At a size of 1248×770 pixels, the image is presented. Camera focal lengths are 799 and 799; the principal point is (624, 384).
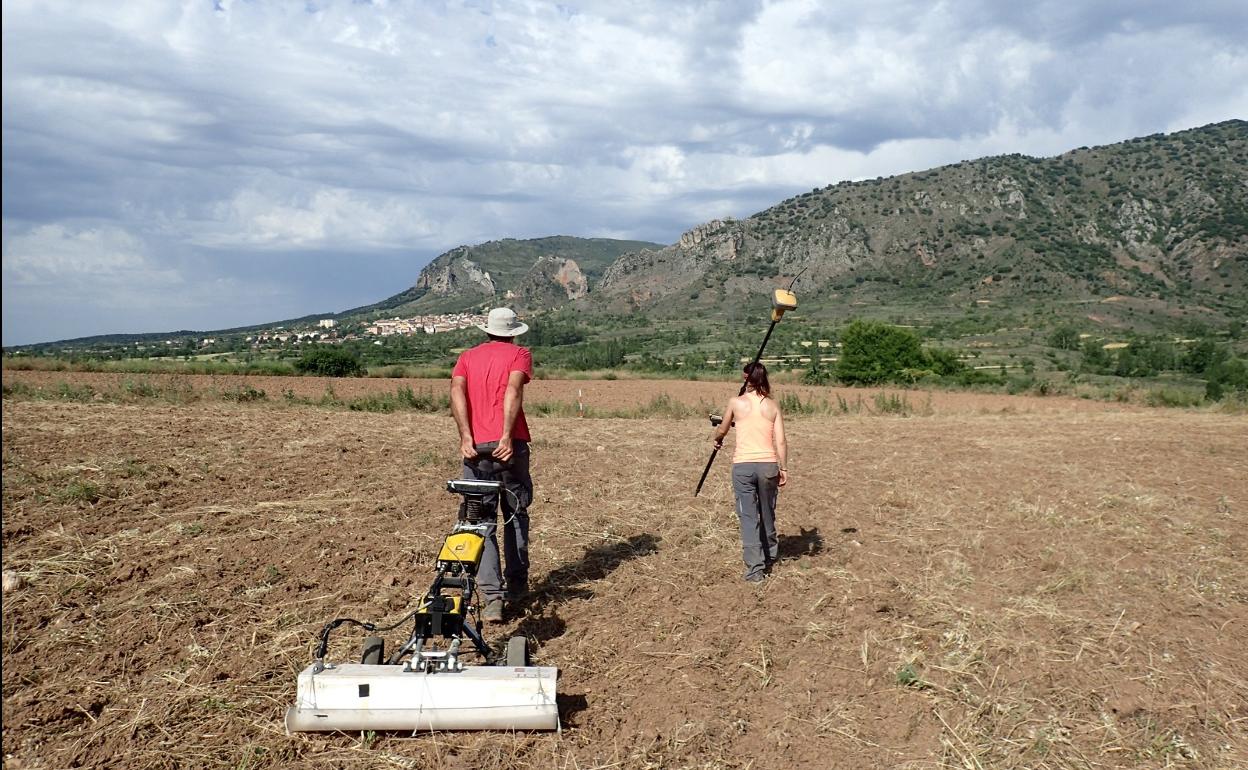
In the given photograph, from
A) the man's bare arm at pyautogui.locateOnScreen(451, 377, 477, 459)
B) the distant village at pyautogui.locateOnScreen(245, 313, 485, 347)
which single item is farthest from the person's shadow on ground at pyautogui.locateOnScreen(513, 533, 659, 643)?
the distant village at pyautogui.locateOnScreen(245, 313, 485, 347)

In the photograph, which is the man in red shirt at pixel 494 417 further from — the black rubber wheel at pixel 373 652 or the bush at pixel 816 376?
the bush at pixel 816 376

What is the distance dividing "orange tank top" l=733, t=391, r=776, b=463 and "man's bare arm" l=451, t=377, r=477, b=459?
260 centimetres

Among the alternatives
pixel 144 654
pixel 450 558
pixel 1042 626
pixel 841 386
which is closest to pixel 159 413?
pixel 144 654

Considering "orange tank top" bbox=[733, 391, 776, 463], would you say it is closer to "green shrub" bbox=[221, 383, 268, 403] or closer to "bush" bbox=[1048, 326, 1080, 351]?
"green shrub" bbox=[221, 383, 268, 403]

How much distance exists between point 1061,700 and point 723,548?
387 cm

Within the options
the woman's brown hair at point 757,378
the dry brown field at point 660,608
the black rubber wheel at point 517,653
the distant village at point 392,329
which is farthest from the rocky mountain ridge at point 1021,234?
the black rubber wheel at point 517,653

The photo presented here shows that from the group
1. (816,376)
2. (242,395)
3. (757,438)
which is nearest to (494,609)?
(757,438)

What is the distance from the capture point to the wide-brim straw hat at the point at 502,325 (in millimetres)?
6141

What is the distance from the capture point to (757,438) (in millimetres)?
7457

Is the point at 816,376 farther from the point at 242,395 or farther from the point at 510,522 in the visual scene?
the point at 510,522

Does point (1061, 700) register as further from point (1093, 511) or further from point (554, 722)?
point (1093, 511)

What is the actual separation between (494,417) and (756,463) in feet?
8.70

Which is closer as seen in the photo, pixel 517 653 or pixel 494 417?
pixel 517 653

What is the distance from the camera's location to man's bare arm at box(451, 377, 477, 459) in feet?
19.6
